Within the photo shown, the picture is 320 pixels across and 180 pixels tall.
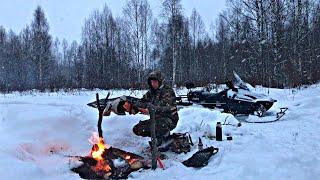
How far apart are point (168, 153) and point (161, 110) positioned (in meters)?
0.92

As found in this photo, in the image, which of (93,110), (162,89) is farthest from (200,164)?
(93,110)

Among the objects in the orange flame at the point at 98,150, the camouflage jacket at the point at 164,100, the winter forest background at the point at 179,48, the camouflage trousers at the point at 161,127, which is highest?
the winter forest background at the point at 179,48

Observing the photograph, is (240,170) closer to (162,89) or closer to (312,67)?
(162,89)

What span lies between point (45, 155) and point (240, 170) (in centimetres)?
361

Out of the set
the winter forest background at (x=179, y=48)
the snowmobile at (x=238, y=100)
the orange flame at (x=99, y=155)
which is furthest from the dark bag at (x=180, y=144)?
the winter forest background at (x=179, y=48)

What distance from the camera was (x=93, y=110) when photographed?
35.0 ft

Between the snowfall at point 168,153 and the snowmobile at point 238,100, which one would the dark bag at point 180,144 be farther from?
the snowmobile at point 238,100

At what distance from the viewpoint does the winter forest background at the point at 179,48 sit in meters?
24.7

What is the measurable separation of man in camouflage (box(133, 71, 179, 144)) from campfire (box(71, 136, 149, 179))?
2.93 feet

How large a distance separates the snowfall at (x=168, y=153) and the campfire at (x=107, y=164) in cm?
23

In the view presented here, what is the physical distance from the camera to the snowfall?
612 cm

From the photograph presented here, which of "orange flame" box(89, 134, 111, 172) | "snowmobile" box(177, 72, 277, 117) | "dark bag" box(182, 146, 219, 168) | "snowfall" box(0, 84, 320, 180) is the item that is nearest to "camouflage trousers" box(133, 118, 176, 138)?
"snowfall" box(0, 84, 320, 180)

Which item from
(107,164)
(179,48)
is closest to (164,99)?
(107,164)

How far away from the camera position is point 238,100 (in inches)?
530
